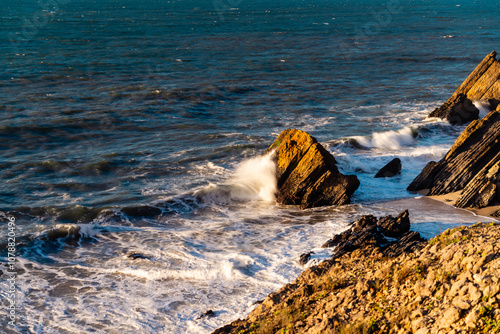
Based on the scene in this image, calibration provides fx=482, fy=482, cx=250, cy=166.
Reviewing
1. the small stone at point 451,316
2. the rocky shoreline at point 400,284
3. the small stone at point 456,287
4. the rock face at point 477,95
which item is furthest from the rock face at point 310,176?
the rock face at point 477,95

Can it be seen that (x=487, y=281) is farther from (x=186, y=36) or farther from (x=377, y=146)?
(x=186, y=36)

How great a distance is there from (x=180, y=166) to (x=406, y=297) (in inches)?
608

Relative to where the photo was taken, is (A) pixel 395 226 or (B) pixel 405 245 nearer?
(B) pixel 405 245

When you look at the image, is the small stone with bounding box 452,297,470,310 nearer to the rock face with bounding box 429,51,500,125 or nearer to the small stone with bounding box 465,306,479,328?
the small stone with bounding box 465,306,479,328

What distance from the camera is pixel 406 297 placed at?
7.84 m

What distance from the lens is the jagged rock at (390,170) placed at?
19938 mm

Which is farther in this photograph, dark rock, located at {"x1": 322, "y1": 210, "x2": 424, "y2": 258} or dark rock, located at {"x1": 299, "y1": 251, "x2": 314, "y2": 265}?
dark rock, located at {"x1": 299, "y1": 251, "x2": 314, "y2": 265}

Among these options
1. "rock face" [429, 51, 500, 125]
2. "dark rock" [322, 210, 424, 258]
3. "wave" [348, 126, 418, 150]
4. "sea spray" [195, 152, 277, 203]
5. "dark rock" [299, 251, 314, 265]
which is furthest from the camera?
"rock face" [429, 51, 500, 125]

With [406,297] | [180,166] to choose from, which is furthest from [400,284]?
[180,166]

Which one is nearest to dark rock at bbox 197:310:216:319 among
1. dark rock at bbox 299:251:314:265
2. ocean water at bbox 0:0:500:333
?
ocean water at bbox 0:0:500:333

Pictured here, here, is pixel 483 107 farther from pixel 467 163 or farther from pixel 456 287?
pixel 456 287

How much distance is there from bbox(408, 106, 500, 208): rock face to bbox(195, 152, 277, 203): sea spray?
5252 mm

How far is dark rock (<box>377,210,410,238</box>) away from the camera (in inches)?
501

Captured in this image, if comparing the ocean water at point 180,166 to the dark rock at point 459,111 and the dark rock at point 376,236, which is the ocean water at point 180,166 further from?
the dark rock at point 459,111
